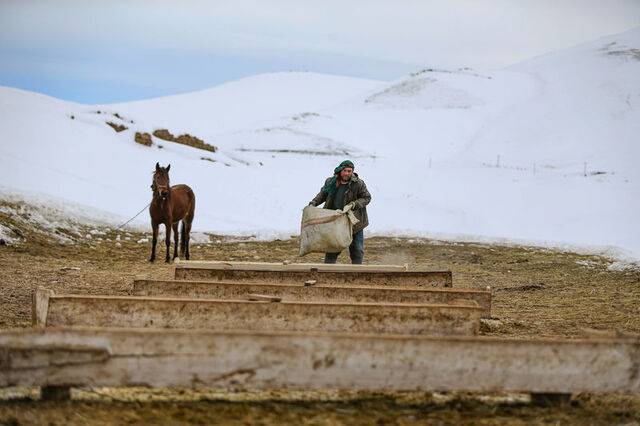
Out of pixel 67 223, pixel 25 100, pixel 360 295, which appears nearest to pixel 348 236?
pixel 360 295

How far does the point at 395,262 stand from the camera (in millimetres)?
16375

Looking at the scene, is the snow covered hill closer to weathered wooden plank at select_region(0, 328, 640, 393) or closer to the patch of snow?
the patch of snow

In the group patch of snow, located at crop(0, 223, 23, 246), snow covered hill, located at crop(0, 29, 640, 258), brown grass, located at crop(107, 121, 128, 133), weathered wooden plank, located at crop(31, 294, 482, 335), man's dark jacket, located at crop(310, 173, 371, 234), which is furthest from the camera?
brown grass, located at crop(107, 121, 128, 133)

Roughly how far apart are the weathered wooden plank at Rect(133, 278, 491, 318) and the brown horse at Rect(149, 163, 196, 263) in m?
7.21

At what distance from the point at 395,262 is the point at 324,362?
11826 millimetres

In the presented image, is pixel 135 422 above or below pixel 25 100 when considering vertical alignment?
below

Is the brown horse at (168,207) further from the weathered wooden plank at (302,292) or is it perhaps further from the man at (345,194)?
the weathered wooden plank at (302,292)

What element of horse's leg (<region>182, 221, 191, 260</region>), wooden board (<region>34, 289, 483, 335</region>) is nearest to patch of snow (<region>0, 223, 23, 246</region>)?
horse's leg (<region>182, 221, 191, 260</region>)

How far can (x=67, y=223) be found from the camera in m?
18.2

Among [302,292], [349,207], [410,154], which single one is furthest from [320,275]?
[410,154]

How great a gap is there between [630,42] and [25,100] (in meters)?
59.5

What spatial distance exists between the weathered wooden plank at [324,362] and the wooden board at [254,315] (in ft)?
4.60

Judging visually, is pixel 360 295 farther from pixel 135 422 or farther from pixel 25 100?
pixel 25 100

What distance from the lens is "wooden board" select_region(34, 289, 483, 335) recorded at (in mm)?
6109
